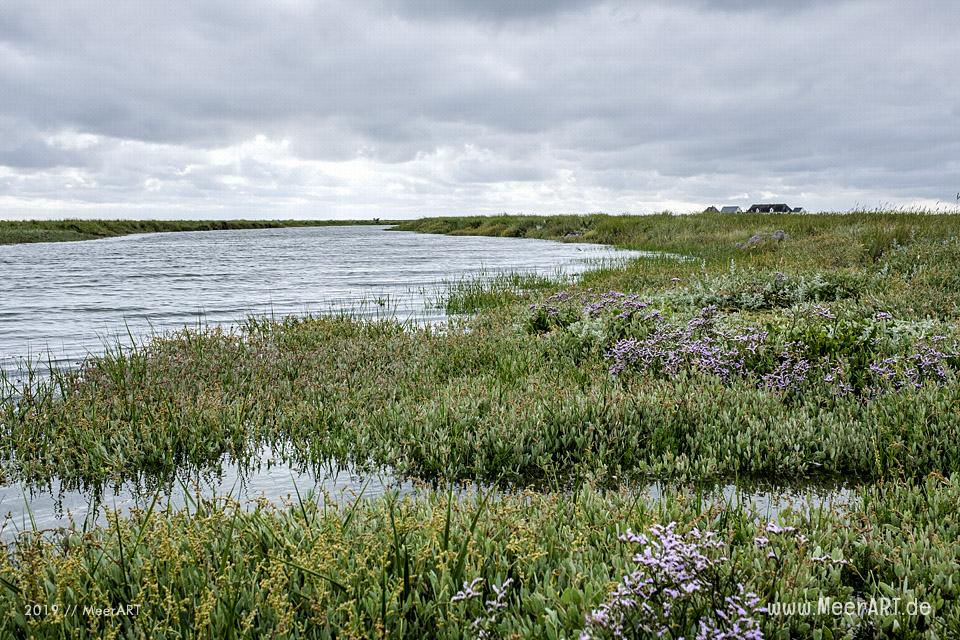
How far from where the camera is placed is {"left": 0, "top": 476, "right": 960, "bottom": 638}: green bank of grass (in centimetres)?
308

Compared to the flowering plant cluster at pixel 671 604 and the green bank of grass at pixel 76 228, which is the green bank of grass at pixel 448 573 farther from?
the green bank of grass at pixel 76 228

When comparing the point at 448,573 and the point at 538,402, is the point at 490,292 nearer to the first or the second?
the point at 538,402

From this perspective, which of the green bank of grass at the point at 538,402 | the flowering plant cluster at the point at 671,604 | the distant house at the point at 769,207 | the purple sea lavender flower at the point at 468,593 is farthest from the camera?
the distant house at the point at 769,207

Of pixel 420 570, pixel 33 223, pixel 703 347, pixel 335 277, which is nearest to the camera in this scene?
pixel 420 570

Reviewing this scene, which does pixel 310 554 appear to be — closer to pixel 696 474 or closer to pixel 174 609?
pixel 174 609

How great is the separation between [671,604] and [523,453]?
10.4ft

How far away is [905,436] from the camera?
5.83 meters

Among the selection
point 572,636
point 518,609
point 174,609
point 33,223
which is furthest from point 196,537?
point 33,223

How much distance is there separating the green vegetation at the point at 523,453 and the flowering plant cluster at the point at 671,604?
3 centimetres

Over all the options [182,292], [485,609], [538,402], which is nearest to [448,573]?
[485,609]

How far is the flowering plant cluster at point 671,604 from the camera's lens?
9.17ft

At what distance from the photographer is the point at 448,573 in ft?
11.2

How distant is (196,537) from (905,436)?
6.12 metres

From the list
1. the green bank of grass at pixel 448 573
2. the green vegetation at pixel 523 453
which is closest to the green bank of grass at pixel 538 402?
the green vegetation at pixel 523 453
